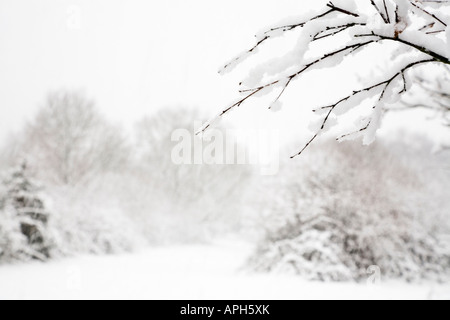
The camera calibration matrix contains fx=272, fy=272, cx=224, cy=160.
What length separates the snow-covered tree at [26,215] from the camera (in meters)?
5.93

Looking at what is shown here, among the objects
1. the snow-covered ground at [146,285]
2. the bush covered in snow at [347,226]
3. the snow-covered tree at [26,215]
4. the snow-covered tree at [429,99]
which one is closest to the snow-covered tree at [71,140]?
the snow-covered tree at [26,215]

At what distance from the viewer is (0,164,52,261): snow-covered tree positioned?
5.93 metres

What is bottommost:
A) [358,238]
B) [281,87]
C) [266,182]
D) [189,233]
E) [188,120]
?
[189,233]

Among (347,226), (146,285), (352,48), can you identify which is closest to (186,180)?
(347,226)

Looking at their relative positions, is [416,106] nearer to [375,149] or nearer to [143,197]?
[375,149]

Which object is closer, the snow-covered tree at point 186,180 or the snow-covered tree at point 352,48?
the snow-covered tree at point 352,48

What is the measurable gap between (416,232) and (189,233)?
448 inches

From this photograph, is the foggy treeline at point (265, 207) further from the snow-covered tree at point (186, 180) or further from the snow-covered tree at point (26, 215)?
the snow-covered tree at point (186, 180)

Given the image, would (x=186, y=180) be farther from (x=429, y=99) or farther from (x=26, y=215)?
(x=429, y=99)

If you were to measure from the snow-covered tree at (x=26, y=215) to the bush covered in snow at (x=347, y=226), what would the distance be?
214 inches

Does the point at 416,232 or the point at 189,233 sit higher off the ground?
the point at 416,232

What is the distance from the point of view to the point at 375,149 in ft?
36.1

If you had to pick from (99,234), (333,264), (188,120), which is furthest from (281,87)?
(188,120)

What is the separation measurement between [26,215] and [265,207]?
21.1 feet
